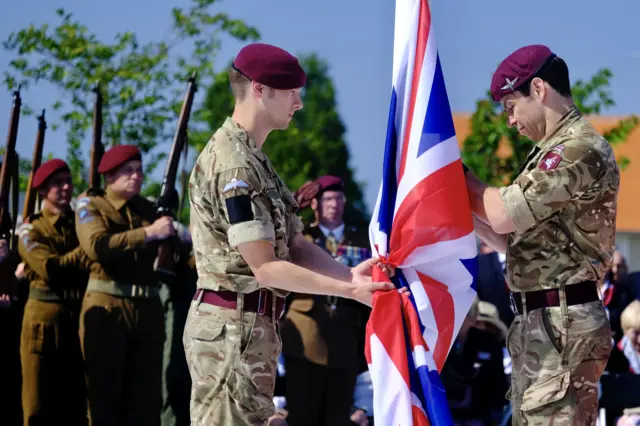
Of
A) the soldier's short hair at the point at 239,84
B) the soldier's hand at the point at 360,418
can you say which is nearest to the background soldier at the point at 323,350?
the soldier's hand at the point at 360,418

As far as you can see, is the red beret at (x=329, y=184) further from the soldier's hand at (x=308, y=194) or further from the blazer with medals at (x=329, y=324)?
the blazer with medals at (x=329, y=324)

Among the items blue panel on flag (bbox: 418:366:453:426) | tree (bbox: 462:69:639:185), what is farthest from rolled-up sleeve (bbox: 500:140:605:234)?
tree (bbox: 462:69:639:185)

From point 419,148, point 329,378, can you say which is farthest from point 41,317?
point 419,148

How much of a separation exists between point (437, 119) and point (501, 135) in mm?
9050

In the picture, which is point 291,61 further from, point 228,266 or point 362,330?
point 362,330

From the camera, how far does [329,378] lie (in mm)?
7332

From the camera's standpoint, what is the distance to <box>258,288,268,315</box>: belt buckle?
3.92 metres

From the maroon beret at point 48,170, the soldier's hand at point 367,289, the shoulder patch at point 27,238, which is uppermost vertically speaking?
the maroon beret at point 48,170

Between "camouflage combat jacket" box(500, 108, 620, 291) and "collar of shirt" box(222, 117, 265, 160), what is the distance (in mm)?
997

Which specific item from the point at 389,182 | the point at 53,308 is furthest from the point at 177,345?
the point at 389,182

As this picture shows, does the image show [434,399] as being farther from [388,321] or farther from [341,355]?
[341,355]

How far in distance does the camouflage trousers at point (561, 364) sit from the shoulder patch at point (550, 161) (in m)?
0.57

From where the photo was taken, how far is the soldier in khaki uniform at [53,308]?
7.22 m

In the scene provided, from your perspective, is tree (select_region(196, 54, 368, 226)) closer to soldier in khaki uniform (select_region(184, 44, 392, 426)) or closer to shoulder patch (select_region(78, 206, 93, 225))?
shoulder patch (select_region(78, 206, 93, 225))
